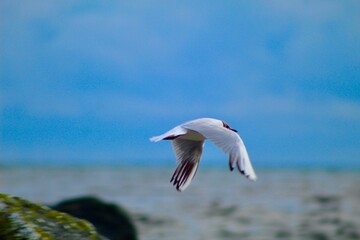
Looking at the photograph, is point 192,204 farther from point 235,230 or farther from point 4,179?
point 4,179

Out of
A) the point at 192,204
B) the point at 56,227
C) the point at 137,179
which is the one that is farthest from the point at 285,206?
the point at 56,227

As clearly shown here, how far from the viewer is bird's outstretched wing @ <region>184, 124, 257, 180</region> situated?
2561 millimetres

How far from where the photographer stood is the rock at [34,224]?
3164 mm

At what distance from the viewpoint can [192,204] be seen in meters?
11.1

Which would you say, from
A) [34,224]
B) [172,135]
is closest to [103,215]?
[34,224]

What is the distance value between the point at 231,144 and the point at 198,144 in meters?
0.74

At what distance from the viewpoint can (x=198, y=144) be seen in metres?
3.57

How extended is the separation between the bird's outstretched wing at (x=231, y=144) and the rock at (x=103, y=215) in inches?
112

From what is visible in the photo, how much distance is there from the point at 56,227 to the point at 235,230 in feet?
22.8

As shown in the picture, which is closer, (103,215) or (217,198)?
(103,215)

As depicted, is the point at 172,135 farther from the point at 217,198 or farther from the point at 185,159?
the point at 217,198

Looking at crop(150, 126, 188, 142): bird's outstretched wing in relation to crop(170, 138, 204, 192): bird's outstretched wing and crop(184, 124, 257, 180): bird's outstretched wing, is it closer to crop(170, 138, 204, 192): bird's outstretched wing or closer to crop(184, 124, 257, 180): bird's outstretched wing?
crop(184, 124, 257, 180): bird's outstretched wing

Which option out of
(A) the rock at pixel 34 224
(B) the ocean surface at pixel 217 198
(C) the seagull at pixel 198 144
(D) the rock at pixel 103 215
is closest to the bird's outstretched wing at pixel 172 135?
(C) the seagull at pixel 198 144

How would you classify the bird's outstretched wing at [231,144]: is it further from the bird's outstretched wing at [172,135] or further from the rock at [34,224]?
the rock at [34,224]
